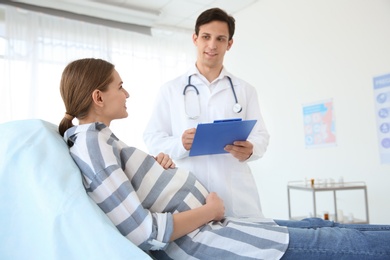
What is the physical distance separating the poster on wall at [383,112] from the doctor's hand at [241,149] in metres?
1.63

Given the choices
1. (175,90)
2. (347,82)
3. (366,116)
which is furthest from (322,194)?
(175,90)

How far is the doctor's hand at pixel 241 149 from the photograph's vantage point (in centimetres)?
139

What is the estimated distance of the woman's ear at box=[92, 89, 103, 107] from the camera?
1106mm

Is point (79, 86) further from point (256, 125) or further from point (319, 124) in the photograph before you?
point (319, 124)

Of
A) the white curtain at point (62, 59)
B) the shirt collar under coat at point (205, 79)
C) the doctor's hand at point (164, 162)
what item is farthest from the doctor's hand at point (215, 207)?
the white curtain at point (62, 59)

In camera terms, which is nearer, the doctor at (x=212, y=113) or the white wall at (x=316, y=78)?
the doctor at (x=212, y=113)

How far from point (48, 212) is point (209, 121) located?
931 millimetres

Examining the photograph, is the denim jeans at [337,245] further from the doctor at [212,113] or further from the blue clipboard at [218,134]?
the doctor at [212,113]

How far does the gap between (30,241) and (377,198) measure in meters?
2.54

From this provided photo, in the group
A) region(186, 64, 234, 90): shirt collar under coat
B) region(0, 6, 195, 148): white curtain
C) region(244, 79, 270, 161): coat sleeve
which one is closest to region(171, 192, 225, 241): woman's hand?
region(244, 79, 270, 161): coat sleeve

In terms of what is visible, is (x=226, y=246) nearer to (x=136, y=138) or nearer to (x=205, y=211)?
(x=205, y=211)

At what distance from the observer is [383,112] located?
261cm

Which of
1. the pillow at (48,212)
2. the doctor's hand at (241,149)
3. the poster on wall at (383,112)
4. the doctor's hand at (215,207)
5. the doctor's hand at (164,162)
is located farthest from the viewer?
the poster on wall at (383,112)

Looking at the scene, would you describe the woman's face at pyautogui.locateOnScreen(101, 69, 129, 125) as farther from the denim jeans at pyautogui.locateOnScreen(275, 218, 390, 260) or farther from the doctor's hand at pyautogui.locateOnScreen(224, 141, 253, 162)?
the denim jeans at pyautogui.locateOnScreen(275, 218, 390, 260)
